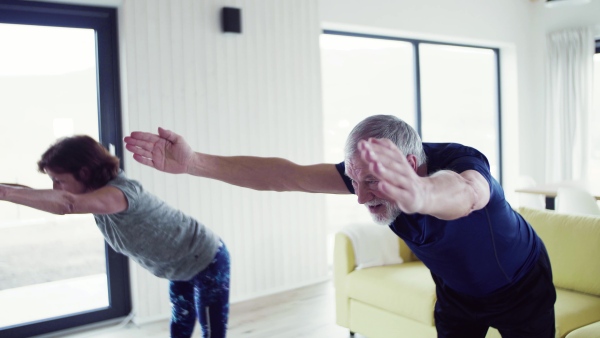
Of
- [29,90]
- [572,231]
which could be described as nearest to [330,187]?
[572,231]

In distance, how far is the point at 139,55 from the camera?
3.53 meters

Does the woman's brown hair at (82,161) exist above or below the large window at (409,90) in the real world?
below

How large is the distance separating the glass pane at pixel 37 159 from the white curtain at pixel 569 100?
190 inches

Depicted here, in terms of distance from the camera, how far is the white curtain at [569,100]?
18.9 feet

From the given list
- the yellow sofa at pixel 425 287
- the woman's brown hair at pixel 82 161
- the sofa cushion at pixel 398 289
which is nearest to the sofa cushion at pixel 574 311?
the yellow sofa at pixel 425 287

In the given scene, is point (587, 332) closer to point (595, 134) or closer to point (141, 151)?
point (141, 151)

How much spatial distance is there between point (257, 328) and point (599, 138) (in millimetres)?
4535

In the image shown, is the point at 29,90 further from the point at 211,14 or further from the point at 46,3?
the point at 211,14

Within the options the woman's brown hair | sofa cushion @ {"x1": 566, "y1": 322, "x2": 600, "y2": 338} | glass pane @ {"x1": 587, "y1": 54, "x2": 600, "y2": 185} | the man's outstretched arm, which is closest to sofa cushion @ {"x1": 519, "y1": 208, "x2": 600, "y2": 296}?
sofa cushion @ {"x1": 566, "y1": 322, "x2": 600, "y2": 338}

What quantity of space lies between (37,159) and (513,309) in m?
2.92

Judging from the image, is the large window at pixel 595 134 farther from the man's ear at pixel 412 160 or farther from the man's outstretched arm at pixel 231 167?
the man's ear at pixel 412 160

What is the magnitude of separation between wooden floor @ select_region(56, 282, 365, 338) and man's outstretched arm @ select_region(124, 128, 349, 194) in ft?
Answer: 5.51

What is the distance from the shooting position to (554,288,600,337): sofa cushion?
89.5 inches

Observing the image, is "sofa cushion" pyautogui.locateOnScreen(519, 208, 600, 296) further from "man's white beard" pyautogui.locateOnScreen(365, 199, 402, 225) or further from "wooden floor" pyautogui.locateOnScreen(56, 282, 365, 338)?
"man's white beard" pyautogui.locateOnScreen(365, 199, 402, 225)
